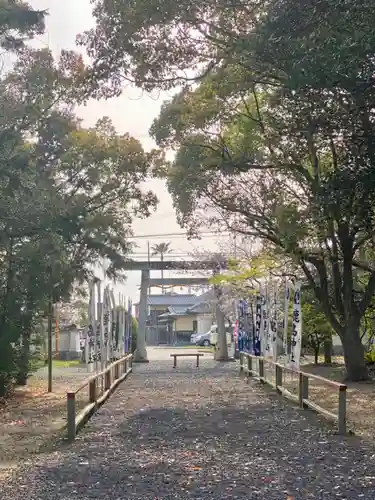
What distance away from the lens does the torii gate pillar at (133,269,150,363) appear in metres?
25.8

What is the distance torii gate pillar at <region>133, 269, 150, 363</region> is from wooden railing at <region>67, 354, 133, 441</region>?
8.38 meters

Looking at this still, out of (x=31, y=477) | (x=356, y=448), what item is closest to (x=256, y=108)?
(x=356, y=448)

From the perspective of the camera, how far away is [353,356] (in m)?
15.8

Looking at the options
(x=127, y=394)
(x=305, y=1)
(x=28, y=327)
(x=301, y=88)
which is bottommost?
(x=127, y=394)

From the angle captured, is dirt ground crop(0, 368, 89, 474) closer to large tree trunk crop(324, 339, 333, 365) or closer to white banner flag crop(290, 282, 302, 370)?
white banner flag crop(290, 282, 302, 370)

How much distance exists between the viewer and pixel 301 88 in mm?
6949

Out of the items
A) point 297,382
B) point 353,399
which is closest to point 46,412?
point 353,399

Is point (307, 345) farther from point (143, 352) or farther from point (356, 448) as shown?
point (356, 448)

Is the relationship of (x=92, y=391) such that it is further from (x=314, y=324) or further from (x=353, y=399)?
(x=314, y=324)

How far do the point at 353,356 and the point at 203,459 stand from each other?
9.91 m

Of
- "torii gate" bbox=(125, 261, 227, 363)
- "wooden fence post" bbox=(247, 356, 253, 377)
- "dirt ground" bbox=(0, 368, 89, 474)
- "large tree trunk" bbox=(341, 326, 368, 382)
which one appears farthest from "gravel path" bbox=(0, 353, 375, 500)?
"torii gate" bbox=(125, 261, 227, 363)

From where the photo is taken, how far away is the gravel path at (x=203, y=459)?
A: 540 centimetres

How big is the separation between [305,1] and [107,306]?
32.1 feet

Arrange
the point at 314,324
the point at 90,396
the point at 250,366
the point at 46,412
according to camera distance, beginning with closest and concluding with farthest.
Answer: the point at 90,396
the point at 46,412
the point at 250,366
the point at 314,324
